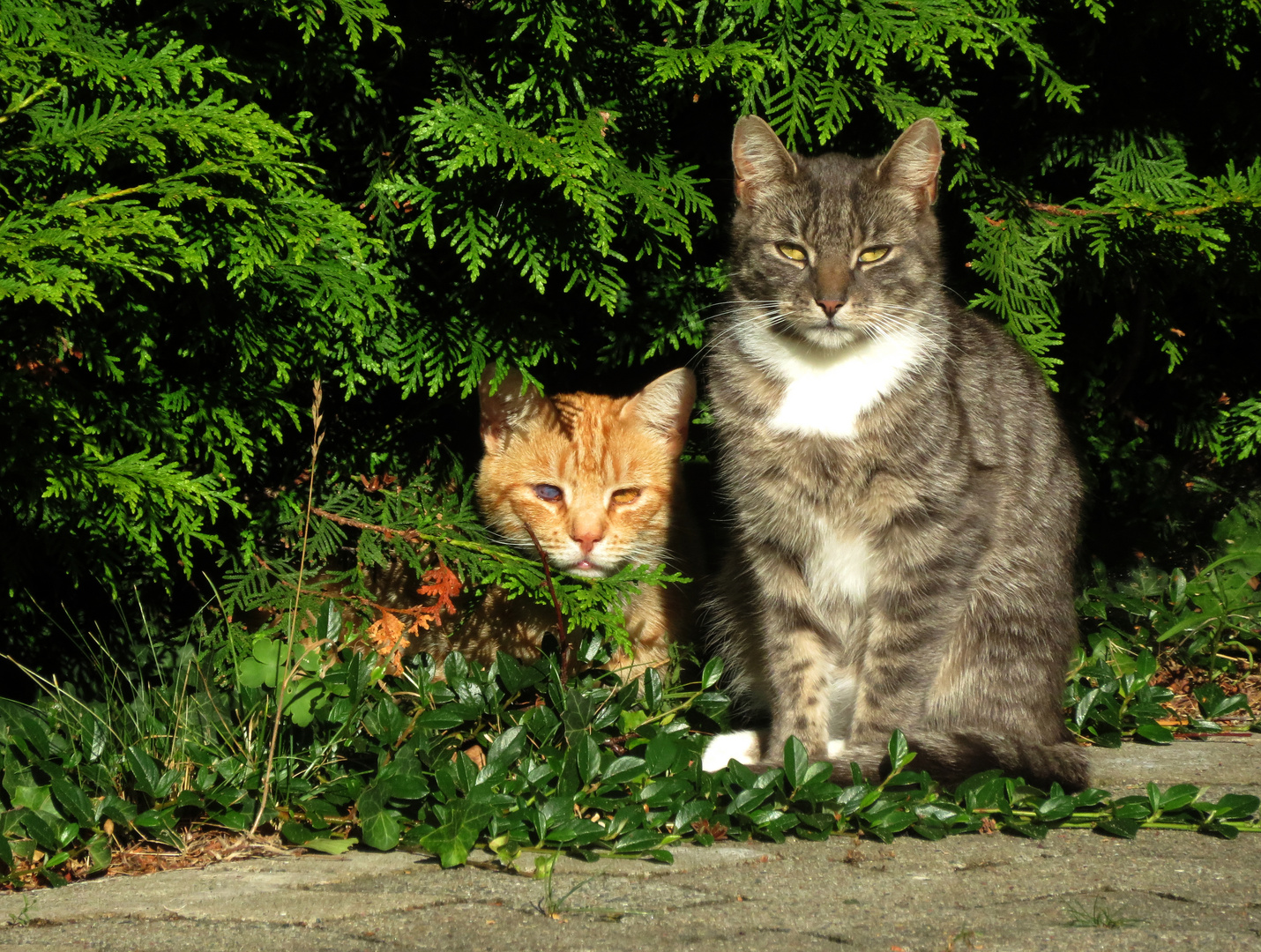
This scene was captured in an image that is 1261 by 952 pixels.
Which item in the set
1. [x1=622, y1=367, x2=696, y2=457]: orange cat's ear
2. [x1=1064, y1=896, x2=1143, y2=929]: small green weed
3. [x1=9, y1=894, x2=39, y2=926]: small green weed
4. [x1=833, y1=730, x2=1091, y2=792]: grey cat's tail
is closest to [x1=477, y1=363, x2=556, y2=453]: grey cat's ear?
[x1=622, y1=367, x2=696, y2=457]: orange cat's ear

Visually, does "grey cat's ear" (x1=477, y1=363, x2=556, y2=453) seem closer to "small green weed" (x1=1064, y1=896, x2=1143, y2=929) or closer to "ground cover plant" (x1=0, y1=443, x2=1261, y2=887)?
"ground cover plant" (x1=0, y1=443, x2=1261, y2=887)

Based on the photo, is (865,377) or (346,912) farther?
(865,377)

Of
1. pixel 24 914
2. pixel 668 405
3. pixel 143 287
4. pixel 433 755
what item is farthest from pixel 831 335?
pixel 24 914

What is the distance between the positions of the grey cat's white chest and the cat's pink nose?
0.73 metres

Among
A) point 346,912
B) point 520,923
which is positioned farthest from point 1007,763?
point 346,912

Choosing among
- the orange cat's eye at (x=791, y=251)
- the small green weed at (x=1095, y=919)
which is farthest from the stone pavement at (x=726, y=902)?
the orange cat's eye at (x=791, y=251)

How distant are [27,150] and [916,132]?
7.38 ft

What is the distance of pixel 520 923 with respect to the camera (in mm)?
1993

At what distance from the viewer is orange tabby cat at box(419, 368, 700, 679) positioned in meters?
3.59

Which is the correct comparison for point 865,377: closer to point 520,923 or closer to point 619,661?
point 619,661

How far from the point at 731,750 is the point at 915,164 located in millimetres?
1794

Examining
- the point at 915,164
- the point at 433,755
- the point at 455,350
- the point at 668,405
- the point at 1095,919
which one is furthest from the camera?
the point at 668,405

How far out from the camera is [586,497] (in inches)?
143

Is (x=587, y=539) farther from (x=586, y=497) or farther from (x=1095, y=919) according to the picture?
(x=1095, y=919)
